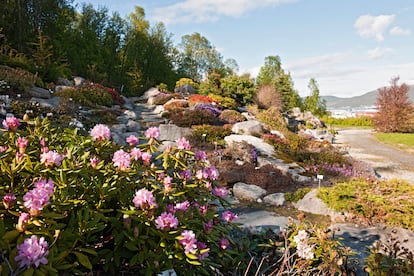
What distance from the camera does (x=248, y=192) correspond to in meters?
5.05

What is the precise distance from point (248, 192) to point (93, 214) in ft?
12.7

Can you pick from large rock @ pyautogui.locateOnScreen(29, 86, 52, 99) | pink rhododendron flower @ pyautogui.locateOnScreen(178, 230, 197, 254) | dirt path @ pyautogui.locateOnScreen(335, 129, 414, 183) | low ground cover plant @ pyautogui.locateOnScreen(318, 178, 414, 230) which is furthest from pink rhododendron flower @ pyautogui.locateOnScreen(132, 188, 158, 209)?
large rock @ pyautogui.locateOnScreen(29, 86, 52, 99)

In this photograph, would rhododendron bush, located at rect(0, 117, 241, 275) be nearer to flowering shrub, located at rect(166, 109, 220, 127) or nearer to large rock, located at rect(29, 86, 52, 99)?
large rock, located at rect(29, 86, 52, 99)

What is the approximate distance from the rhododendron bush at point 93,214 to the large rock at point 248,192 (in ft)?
10.4

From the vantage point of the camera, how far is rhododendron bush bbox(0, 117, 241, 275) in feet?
3.62

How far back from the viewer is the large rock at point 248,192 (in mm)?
4968

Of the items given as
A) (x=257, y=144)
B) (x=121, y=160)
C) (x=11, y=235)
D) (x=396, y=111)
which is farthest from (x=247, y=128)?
(x=396, y=111)

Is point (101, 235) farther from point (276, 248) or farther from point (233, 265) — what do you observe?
point (276, 248)

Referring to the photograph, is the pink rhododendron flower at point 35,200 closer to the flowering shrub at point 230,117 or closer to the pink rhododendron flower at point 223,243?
the pink rhododendron flower at point 223,243

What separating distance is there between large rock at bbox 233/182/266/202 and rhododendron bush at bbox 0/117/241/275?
10.4 ft

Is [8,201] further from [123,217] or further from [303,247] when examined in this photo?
[303,247]

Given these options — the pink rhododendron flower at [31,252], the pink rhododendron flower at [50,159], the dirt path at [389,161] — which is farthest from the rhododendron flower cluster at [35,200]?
the dirt path at [389,161]

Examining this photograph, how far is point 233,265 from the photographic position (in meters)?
1.97

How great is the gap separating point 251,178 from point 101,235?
4392mm
